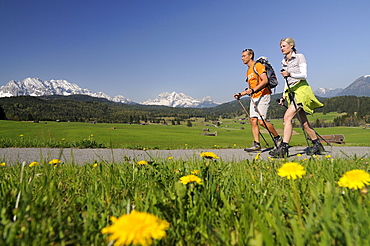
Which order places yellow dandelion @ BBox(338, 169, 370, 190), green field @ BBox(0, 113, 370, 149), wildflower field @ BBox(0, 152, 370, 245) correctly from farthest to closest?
green field @ BBox(0, 113, 370, 149) < yellow dandelion @ BBox(338, 169, 370, 190) < wildflower field @ BBox(0, 152, 370, 245)

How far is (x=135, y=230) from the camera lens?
779mm

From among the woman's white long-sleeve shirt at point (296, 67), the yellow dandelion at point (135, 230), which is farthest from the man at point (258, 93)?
the yellow dandelion at point (135, 230)

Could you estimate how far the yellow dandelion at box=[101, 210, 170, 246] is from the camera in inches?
29.6

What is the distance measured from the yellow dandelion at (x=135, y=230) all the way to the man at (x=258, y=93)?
716 cm

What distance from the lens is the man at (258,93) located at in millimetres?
7562

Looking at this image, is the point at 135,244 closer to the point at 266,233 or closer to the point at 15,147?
the point at 266,233

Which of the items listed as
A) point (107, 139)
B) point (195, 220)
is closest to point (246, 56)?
point (195, 220)

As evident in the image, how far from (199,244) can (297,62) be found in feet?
21.0

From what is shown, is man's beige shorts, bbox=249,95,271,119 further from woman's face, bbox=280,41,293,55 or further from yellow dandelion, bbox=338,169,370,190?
yellow dandelion, bbox=338,169,370,190

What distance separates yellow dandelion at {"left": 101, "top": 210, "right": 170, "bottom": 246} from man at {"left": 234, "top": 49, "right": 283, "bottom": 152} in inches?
282

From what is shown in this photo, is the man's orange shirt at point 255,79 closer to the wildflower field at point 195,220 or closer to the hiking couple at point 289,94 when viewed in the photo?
the hiking couple at point 289,94

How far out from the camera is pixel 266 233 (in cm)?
87

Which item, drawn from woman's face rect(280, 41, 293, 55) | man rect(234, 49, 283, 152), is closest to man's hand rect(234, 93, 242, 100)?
man rect(234, 49, 283, 152)

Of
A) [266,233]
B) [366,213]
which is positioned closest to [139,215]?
[266,233]
